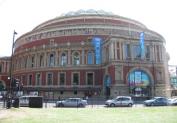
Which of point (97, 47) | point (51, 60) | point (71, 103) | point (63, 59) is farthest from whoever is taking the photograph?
point (51, 60)

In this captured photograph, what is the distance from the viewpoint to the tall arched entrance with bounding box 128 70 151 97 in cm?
5012

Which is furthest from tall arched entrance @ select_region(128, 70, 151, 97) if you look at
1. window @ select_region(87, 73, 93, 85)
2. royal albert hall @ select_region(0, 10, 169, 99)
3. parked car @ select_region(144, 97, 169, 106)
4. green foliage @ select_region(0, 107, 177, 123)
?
green foliage @ select_region(0, 107, 177, 123)

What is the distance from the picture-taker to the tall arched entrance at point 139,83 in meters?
50.1

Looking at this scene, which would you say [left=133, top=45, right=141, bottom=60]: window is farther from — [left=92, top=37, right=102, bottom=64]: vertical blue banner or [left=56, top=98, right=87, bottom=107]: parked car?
[left=56, top=98, right=87, bottom=107]: parked car

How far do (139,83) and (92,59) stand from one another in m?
12.9

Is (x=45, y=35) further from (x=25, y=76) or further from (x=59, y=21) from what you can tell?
(x=25, y=76)

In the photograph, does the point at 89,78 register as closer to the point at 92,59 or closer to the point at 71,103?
the point at 92,59

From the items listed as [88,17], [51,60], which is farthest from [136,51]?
[51,60]

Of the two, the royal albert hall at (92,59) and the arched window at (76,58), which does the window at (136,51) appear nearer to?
the royal albert hall at (92,59)

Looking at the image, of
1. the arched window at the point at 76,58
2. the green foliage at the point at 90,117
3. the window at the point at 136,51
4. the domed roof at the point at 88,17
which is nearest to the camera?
the green foliage at the point at 90,117

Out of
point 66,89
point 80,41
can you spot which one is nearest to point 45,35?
point 80,41

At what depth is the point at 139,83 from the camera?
51.3m

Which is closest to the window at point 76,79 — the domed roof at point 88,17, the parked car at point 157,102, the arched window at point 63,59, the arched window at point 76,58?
the arched window at point 76,58

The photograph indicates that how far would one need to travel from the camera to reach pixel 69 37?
2435 inches
